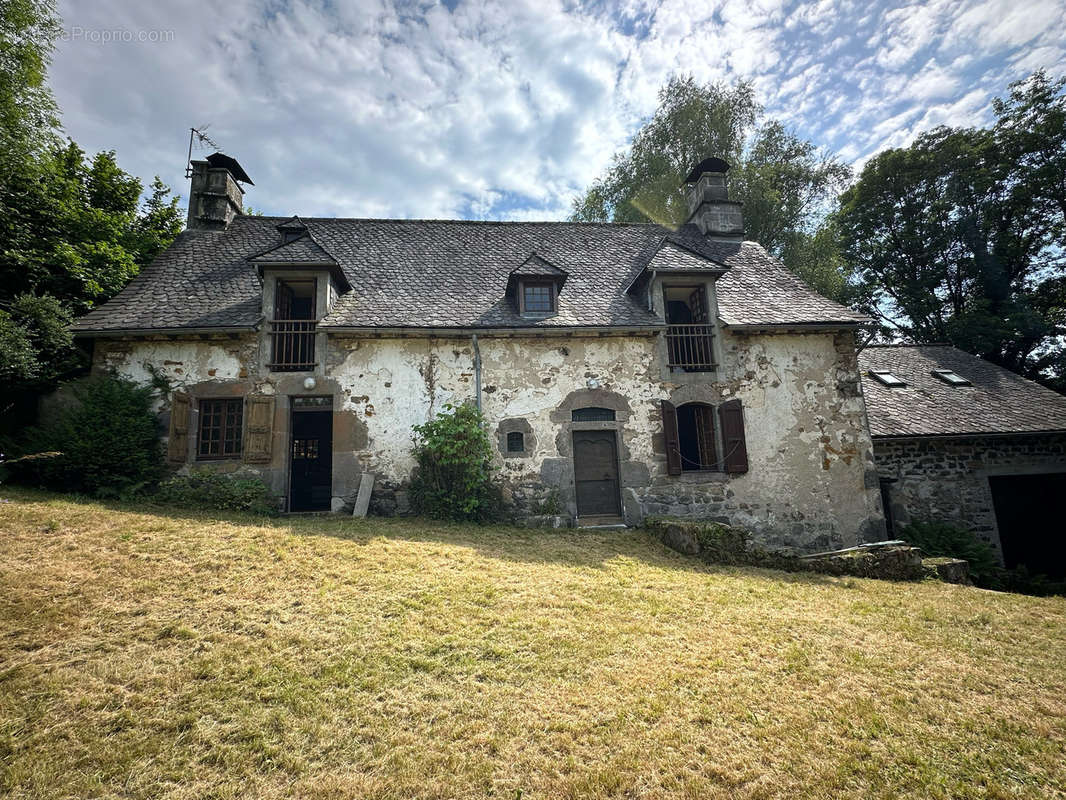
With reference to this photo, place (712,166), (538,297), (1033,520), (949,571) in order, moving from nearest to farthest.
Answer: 1. (949,571)
2. (538,297)
3. (1033,520)
4. (712,166)

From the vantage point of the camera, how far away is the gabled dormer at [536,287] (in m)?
10.6

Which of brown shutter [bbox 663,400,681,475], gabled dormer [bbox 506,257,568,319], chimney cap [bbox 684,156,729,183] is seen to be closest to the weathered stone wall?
brown shutter [bbox 663,400,681,475]

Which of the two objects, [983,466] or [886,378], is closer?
[983,466]

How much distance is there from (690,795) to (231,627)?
13.8ft

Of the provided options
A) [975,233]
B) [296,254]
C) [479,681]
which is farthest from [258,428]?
[975,233]

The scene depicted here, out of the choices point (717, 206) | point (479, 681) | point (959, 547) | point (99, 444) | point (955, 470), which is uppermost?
point (717, 206)

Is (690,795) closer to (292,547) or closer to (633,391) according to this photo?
(292,547)

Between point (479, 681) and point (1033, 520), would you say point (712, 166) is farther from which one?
point (479, 681)

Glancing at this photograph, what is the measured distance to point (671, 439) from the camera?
10.1 metres

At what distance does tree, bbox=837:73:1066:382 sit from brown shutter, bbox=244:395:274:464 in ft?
81.4

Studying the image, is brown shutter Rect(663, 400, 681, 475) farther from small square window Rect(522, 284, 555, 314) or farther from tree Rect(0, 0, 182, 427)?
tree Rect(0, 0, 182, 427)

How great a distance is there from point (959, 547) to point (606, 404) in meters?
8.56

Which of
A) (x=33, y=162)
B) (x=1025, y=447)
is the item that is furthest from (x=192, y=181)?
(x=1025, y=447)

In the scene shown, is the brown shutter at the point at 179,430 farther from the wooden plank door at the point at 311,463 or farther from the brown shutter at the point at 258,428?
the wooden plank door at the point at 311,463
